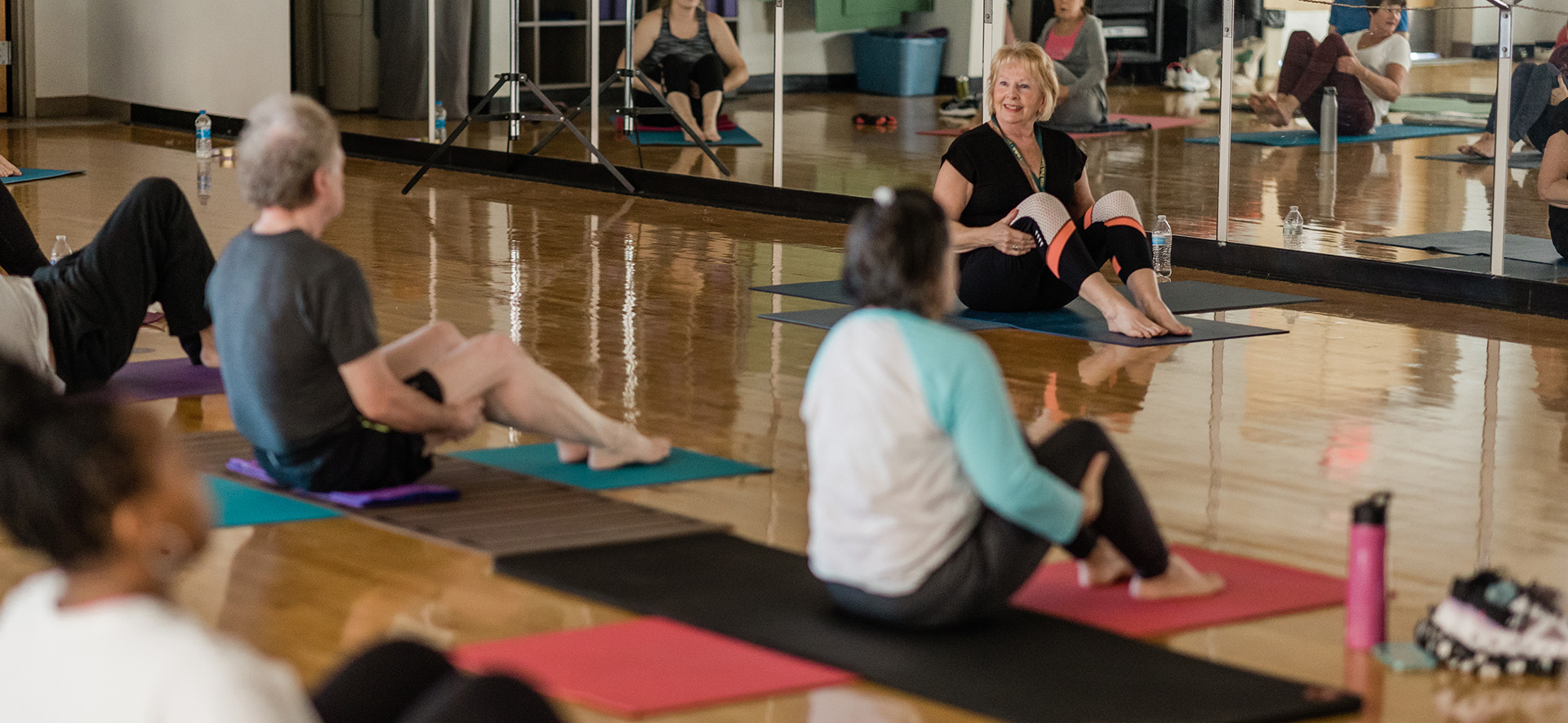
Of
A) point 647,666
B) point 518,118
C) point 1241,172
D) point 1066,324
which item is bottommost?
point 647,666

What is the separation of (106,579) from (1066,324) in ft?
15.0

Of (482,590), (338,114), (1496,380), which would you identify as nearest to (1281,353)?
(1496,380)

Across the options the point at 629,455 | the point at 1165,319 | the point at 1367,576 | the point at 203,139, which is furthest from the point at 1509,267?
the point at 203,139

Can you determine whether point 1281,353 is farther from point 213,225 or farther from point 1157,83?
point 213,225

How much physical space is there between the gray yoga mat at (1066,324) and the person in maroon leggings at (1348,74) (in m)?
1.51

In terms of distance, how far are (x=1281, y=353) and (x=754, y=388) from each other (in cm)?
158

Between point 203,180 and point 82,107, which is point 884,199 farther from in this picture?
point 82,107

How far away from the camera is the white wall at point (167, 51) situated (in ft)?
38.4

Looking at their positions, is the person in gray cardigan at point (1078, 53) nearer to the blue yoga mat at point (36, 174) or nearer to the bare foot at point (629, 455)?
the bare foot at point (629, 455)

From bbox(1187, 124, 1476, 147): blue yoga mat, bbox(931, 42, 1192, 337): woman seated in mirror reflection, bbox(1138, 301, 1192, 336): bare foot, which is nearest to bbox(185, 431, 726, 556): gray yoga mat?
bbox(931, 42, 1192, 337): woman seated in mirror reflection

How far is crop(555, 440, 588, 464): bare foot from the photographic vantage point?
4.00m

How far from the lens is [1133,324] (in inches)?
221

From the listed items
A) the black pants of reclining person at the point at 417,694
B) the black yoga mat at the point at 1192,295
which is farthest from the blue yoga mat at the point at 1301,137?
the black pants of reclining person at the point at 417,694

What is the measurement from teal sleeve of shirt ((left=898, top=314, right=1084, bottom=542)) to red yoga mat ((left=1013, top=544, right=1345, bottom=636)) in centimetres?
38
